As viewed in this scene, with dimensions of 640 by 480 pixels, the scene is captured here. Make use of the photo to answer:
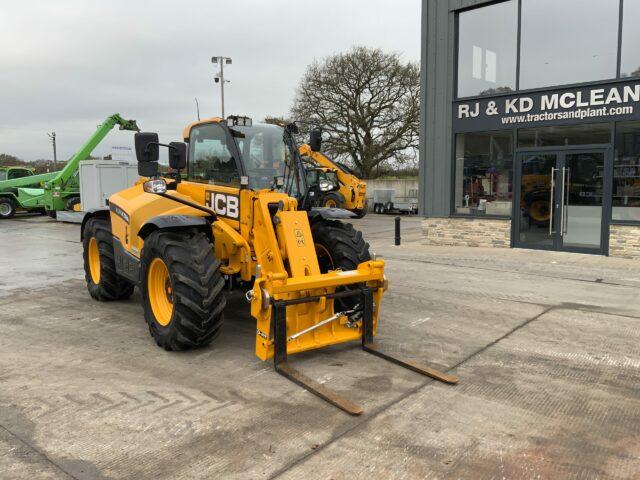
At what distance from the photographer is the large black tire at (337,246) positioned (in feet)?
18.2

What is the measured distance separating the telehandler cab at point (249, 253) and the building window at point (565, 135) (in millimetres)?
7630

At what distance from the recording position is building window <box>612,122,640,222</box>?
10703 mm

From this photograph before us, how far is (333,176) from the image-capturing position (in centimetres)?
2202

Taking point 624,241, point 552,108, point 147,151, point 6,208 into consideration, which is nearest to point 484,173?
point 552,108

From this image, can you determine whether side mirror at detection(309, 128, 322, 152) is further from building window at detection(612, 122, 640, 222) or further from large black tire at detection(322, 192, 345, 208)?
large black tire at detection(322, 192, 345, 208)

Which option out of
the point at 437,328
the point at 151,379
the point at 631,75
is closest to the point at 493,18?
the point at 631,75

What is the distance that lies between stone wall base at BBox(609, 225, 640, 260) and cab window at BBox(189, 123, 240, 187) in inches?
346

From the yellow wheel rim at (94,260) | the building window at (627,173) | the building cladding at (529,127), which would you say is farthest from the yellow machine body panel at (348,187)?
the yellow wheel rim at (94,260)

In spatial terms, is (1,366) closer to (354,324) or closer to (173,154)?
(173,154)

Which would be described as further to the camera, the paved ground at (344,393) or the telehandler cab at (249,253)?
the telehandler cab at (249,253)

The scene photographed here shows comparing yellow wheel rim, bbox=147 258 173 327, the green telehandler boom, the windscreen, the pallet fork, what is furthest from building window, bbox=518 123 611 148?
Answer: the green telehandler boom

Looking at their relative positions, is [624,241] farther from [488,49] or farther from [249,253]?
[249,253]

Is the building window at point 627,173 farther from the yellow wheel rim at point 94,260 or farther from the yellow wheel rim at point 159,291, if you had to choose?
the yellow wheel rim at point 94,260

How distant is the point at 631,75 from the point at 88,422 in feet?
37.4
